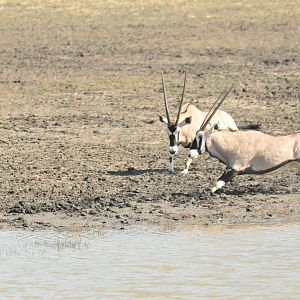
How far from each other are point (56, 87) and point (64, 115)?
2.05 meters

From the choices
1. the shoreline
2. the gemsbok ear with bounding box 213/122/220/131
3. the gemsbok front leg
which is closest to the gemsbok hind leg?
the shoreline

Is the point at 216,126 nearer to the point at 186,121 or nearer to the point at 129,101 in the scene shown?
the point at 186,121

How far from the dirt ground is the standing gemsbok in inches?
8.3

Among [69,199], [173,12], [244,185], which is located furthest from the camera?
[173,12]

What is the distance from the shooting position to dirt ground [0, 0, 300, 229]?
31.4ft

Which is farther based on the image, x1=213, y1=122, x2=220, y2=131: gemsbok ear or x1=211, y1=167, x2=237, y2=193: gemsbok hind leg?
x1=213, y1=122, x2=220, y2=131: gemsbok ear

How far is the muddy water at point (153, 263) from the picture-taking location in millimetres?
7383

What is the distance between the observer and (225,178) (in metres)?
10.0

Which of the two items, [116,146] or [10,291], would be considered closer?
[10,291]

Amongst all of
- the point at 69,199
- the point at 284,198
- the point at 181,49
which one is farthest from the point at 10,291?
the point at 181,49

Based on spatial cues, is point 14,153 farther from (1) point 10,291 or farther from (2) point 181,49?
(2) point 181,49

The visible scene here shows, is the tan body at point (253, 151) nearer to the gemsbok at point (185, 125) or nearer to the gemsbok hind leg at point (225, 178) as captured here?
the gemsbok hind leg at point (225, 178)

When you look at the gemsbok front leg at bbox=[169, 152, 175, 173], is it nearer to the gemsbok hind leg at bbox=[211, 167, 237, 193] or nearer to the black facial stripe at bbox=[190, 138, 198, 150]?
the black facial stripe at bbox=[190, 138, 198, 150]

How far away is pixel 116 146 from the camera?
39.5 ft
